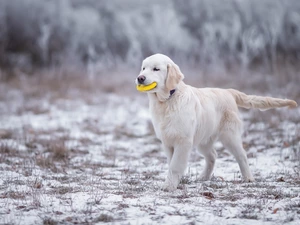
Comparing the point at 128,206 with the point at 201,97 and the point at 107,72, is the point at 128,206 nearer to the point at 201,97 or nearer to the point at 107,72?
the point at 201,97

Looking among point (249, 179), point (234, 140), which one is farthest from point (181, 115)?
point (249, 179)

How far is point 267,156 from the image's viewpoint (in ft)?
21.1

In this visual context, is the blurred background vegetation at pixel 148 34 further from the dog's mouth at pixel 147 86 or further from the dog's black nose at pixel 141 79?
the dog's black nose at pixel 141 79

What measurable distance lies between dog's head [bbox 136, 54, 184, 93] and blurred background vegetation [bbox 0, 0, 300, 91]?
9.01 metres

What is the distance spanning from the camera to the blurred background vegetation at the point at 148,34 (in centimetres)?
1561

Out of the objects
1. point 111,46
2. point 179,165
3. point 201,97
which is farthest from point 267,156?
point 111,46

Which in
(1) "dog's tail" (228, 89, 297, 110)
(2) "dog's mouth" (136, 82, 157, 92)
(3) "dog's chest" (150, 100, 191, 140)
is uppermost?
(2) "dog's mouth" (136, 82, 157, 92)

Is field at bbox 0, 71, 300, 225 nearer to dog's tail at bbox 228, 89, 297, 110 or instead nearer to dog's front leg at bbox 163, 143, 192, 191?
dog's front leg at bbox 163, 143, 192, 191

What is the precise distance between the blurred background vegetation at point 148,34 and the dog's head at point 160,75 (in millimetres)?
9007

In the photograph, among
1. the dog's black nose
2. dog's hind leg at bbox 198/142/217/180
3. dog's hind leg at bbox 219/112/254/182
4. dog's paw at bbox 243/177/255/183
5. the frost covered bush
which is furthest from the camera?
the frost covered bush

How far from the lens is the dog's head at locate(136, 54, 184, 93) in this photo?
441 centimetres

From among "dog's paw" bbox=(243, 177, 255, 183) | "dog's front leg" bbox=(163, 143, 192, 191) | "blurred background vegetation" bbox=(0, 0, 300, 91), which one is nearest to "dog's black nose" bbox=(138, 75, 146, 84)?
"dog's front leg" bbox=(163, 143, 192, 191)

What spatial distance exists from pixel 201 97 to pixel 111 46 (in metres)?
17.9

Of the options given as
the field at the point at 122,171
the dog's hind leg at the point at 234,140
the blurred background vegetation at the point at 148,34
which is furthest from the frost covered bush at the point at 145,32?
the dog's hind leg at the point at 234,140
